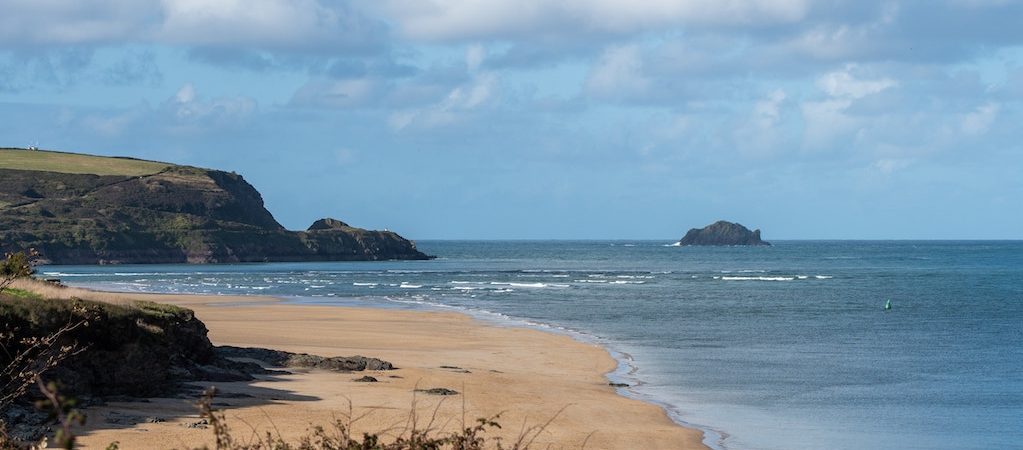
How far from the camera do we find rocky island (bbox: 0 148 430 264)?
148125 mm

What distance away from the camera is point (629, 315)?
48781mm

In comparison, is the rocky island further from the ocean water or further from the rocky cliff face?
the ocean water

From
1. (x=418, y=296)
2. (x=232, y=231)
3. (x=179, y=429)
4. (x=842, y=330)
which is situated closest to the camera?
(x=179, y=429)

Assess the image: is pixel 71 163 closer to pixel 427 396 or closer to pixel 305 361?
pixel 305 361

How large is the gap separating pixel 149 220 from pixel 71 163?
29.1m

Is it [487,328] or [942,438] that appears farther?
[487,328]

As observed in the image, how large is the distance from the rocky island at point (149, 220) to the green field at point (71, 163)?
0.54 feet

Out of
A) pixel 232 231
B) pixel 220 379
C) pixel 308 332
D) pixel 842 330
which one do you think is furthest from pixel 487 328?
pixel 232 231

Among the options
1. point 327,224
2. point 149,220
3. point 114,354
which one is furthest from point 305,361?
point 327,224

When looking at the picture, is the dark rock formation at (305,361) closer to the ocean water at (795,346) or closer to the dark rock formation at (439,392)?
the dark rock formation at (439,392)

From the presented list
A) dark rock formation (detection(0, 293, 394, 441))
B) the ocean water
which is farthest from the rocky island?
dark rock formation (detection(0, 293, 394, 441))

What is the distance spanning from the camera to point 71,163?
18412cm

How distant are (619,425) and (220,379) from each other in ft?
24.1

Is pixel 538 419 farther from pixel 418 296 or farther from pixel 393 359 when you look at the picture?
pixel 418 296
